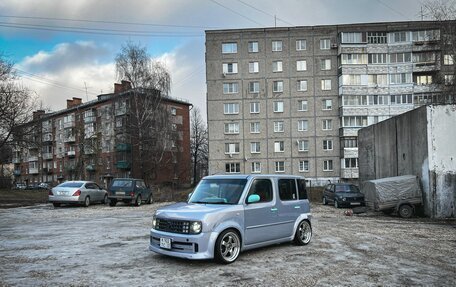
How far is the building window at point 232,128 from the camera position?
185 feet

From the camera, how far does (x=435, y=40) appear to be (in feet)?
172

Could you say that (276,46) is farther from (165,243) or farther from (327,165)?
(165,243)

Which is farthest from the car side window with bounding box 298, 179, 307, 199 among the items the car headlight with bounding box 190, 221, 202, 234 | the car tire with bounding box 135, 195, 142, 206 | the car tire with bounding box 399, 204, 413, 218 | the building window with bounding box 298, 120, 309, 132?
the building window with bounding box 298, 120, 309, 132

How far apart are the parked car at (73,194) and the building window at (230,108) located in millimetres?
32836

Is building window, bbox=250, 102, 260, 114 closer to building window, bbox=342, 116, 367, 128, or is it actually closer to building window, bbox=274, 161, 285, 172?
building window, bbox=274, 161, 285, 172

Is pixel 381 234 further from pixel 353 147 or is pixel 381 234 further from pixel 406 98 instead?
pixel 406 98

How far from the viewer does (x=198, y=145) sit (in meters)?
82.3

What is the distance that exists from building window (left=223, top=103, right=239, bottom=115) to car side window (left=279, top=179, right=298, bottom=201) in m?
46.7

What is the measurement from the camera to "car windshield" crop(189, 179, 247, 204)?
8599 millimetres

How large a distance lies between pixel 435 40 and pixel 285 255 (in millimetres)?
52790

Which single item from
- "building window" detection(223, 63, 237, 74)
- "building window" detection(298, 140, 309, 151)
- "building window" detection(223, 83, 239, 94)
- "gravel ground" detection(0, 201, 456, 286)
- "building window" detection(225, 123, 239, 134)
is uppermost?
"building window" detection(223, 63, 237, 74)

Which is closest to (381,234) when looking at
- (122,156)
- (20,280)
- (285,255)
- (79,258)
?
(285,255)

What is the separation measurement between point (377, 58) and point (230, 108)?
835 inches

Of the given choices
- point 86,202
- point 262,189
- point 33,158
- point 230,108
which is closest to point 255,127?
point 230,108
